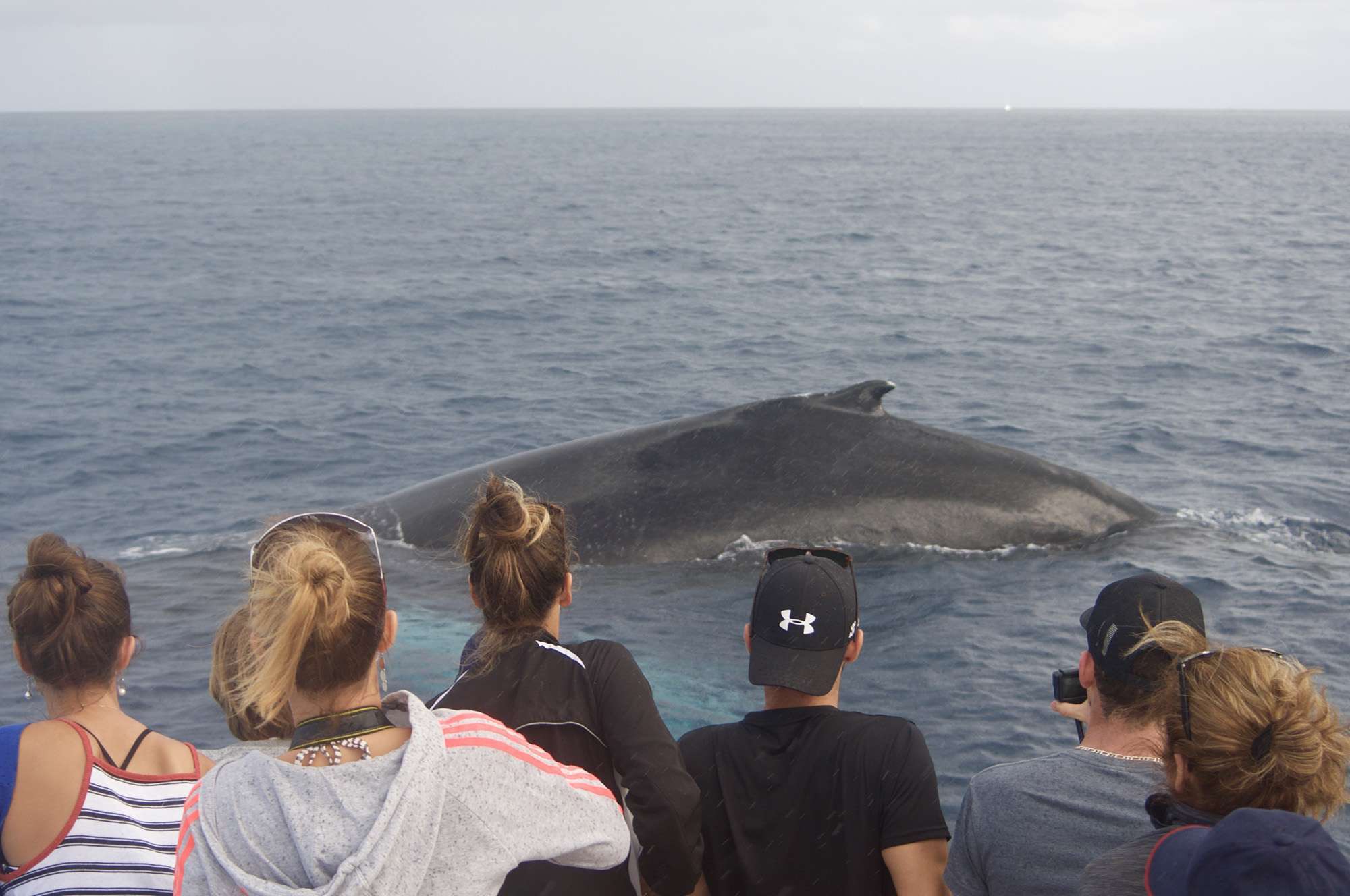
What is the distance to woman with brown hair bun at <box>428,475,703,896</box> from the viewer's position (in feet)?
10.2

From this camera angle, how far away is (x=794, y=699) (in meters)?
3.34

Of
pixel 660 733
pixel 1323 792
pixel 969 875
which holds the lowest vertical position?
pixel 969 875

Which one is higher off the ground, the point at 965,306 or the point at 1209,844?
the point at 1209,844

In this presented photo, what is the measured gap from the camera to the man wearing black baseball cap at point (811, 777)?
3.17 meters

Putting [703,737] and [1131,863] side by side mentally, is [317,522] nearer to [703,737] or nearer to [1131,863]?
[703,737]

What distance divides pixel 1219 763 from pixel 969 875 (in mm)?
805

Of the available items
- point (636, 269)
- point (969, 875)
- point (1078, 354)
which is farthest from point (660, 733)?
point (636, 269)

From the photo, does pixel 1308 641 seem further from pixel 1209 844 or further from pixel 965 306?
pixel 965 306

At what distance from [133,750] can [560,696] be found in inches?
43.9

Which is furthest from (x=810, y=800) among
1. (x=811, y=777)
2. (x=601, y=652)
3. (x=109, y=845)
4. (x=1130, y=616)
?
(x=109, y=845)

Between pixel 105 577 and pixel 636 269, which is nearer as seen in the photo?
pixel 105 577

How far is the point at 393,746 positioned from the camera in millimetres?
2518

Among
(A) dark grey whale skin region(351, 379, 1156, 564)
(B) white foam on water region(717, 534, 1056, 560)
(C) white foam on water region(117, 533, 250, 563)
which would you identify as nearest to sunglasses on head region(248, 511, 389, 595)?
(B) white foam on water region(717, 534, 1056, 560)

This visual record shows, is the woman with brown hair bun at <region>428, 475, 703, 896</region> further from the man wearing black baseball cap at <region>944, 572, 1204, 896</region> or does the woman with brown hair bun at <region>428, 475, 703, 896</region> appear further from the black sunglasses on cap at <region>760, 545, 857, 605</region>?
the man wearing black baseball cap at <region>944, 572, 1204, 896</region>
